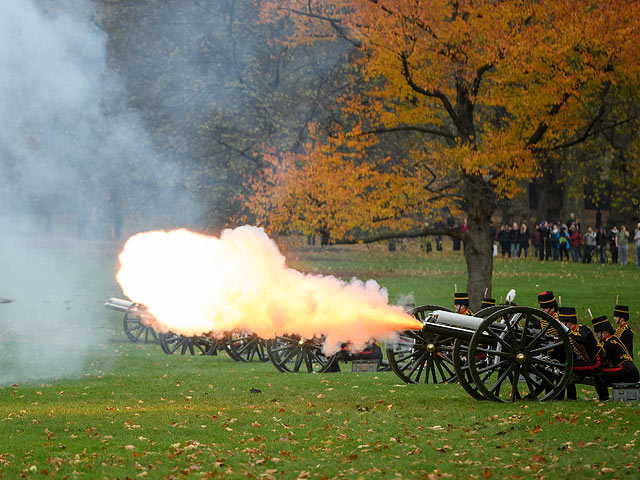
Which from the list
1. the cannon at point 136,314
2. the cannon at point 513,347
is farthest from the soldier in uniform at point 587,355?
the cannon at point 136,314

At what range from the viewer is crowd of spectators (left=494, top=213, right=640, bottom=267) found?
45244mm

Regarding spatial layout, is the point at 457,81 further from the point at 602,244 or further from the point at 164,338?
the point at 602,244

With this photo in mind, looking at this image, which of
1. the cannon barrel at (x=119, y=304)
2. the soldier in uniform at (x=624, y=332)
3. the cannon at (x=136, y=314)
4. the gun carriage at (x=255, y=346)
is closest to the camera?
the soldier in uniform at (x=624, y=332)

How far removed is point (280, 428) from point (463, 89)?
1577 cm

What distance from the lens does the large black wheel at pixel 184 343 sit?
25.0 m

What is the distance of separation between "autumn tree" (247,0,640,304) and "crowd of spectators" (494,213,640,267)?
1825 cm

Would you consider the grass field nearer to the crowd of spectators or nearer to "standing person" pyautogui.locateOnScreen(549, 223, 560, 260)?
the crowd of spectators

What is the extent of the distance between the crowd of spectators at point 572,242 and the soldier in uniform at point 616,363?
1135 inches

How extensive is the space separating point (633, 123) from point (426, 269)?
571 inches

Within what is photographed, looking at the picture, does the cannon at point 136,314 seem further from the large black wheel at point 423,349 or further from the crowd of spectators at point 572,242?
the crowd of spectators at point 572,242

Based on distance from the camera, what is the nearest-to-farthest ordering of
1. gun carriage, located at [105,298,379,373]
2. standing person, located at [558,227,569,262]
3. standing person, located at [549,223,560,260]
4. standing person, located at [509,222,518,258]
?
gun carriage, located at [105,298,379,373], standing person, located at [558,227,569,262], standing person, located at [549,223,560,260], standing person, located at [509,222,518,258]

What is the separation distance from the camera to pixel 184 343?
2600 cm

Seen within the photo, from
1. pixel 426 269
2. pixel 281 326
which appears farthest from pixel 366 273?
pixel 281 326

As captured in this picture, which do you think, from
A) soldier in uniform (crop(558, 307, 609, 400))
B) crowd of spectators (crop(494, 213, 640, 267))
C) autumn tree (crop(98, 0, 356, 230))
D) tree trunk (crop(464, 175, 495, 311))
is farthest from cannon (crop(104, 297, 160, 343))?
crowd of spectators (crop(494, 213, 640, 267))
